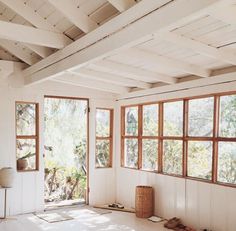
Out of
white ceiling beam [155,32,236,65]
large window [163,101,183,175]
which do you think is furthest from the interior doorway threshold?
white ceiling beam [155,32,236,65]

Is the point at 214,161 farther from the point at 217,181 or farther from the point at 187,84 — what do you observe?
the point at 187,84

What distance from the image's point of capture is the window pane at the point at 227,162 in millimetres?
4324

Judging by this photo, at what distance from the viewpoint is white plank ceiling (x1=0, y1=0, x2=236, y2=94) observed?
244 cm

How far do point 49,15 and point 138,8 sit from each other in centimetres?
156

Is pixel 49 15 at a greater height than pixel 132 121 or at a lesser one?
greater

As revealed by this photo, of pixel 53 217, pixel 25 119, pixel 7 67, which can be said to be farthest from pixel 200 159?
pixel 7 67

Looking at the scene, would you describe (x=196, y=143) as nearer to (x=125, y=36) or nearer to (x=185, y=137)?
(x=185, y=137)

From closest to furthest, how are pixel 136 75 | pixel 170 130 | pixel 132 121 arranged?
pixel 136 75 → pixel 170 130 → pixel 132 121

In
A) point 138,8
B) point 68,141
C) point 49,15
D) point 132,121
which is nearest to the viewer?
point 138,8

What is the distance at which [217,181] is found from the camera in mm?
4543

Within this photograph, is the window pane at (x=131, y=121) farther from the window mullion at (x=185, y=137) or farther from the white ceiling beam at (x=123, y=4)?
the white ceiling beam at (x=123, y=4)

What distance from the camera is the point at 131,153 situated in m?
6.43

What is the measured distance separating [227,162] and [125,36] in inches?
104

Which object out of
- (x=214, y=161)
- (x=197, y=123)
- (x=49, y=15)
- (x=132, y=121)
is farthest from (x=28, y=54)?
(x=214, y=161)
